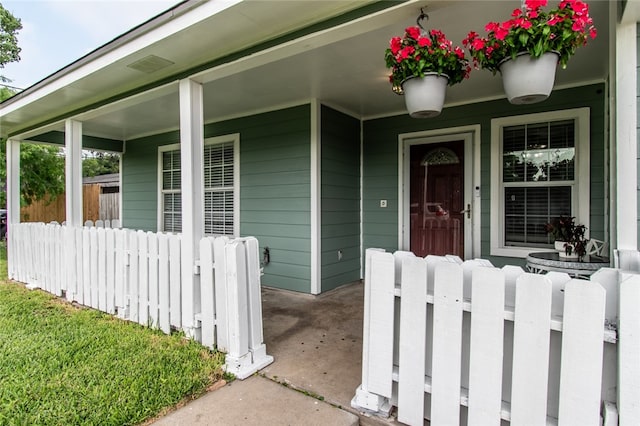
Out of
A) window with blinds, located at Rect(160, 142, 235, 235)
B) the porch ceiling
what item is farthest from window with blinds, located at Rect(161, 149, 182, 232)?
the porch ceiling

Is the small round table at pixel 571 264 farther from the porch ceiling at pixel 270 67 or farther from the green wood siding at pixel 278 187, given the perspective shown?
the green wood siding at pixel 278 187

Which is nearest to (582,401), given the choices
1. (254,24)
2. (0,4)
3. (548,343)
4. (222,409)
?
(548,343)

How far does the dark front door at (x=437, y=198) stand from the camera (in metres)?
4.48

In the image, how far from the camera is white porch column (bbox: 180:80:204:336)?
A: 278 centimetres

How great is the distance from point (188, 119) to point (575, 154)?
12.7 feet

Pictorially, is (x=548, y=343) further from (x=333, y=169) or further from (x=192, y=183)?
(x=333, y=169)

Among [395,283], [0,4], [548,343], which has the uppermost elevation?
[0,4]

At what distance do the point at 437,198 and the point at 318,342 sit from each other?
266cm

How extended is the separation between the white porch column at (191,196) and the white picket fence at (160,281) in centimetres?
4

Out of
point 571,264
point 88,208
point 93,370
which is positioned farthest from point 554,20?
point 88,208

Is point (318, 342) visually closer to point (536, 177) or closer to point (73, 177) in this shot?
point (536, 177)

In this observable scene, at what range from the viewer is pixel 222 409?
191 centimetres

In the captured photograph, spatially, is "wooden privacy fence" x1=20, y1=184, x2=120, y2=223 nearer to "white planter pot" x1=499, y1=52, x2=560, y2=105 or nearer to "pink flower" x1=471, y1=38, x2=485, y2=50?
"pink flower" x1=471, y1=38, x2=485, y2=50

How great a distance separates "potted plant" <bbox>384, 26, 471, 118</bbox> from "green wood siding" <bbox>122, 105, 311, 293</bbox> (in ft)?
8.61
